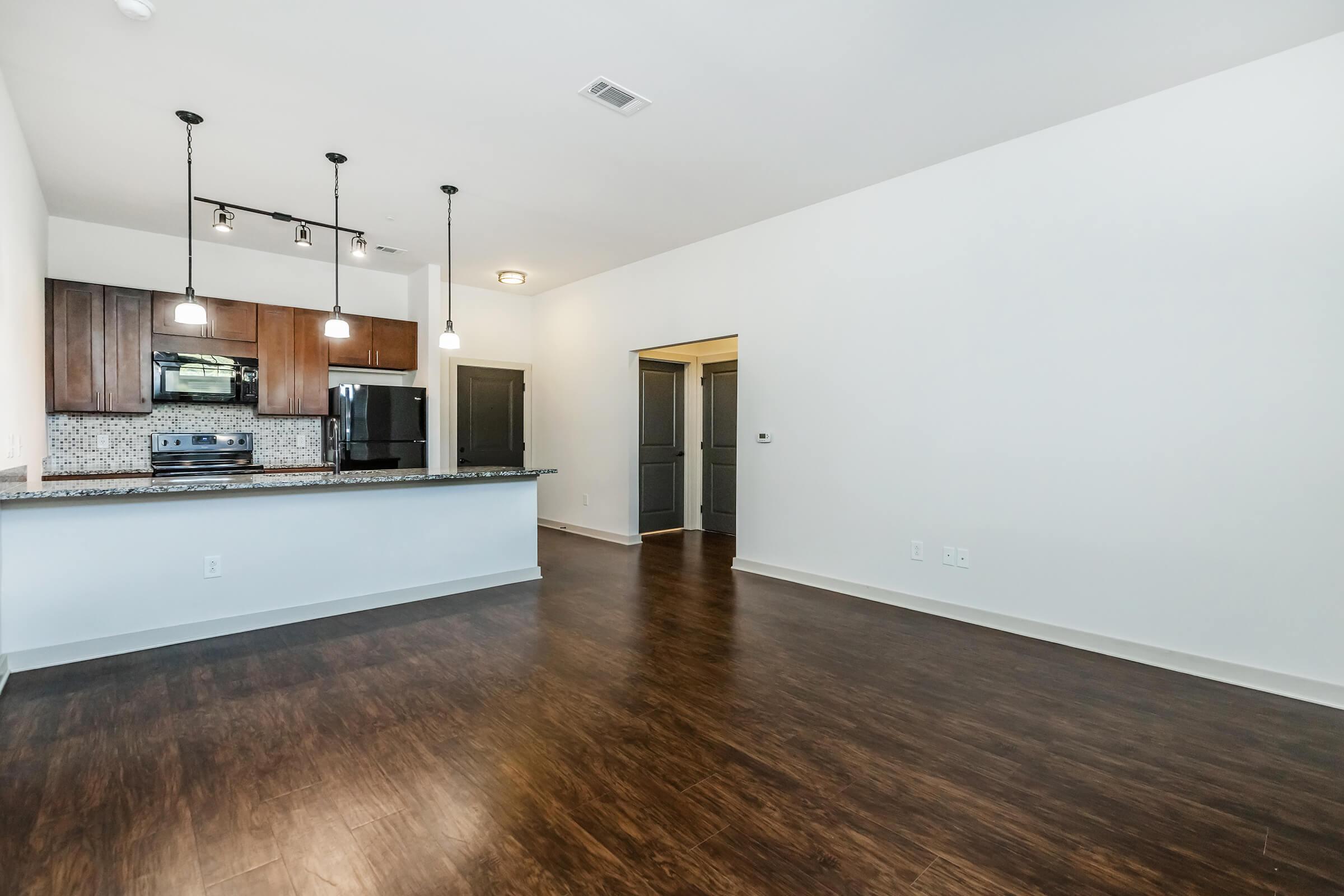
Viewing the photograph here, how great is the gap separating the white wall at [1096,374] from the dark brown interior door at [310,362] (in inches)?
166

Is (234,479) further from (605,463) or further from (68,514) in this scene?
(605,463)

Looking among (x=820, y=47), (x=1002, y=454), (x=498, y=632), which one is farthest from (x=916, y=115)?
(x=498, y=632)

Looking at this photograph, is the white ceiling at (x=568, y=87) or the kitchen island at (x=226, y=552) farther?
the kitchen island at (x=226, y=552)

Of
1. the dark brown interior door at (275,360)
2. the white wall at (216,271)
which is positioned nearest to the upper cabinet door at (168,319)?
the white wall at (216,271)

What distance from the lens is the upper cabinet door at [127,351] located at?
194 inches

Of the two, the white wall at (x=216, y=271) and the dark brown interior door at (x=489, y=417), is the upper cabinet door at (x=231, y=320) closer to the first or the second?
the white wall at (x=216, y=271)

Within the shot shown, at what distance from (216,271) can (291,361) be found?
1.03 m

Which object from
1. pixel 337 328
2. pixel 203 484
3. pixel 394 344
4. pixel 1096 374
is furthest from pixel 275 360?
pixel 1096 374

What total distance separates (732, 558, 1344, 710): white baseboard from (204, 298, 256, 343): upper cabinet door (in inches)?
215

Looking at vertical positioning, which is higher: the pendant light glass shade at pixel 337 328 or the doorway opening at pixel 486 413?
the pendant light glass shade at pixel 337 328

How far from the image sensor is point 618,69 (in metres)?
2.95

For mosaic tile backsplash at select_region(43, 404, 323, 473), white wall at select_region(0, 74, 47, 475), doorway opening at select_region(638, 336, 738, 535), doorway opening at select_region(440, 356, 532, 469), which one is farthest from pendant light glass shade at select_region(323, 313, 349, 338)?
doorway opening at select_region(638, 336, 738, 535)

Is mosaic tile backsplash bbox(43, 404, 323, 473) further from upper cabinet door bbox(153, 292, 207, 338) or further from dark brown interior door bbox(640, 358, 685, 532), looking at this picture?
dark brown interior door bbox(640, 358, 685, 532)

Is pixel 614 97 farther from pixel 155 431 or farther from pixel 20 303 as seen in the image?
pixel 155 431
